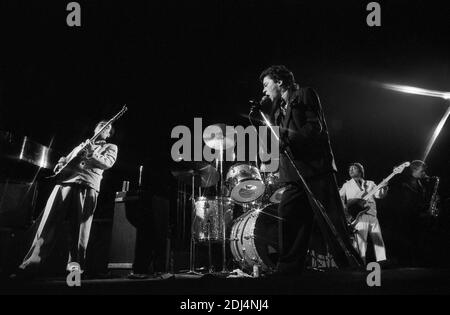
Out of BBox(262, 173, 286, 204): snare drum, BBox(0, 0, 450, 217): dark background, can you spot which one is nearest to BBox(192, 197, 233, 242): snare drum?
BBox(262, 173, 286, 204): snare drum

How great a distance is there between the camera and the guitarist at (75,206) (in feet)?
12.7

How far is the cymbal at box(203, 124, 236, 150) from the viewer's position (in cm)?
647

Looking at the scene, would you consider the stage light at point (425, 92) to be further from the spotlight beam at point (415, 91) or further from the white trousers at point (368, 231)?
the white trousers at point (368, 231)

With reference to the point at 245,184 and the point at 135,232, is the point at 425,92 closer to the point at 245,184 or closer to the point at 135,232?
the point at 245,184

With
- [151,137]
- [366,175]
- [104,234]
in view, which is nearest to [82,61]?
[151,137]

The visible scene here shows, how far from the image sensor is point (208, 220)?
596 cm

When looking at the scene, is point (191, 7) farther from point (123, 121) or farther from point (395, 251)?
point (395, 251)

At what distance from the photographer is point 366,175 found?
9.24m

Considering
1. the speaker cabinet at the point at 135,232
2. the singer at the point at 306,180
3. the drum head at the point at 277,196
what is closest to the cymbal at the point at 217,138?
the drum head at the point at 277,196

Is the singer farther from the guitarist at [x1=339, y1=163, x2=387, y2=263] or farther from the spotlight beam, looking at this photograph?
the spotlight beam

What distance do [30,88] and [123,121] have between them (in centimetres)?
204

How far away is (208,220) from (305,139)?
3.50m

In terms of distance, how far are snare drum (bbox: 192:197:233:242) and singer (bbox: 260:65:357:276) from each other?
3130 millimetres

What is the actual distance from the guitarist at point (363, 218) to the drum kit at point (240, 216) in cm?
216
